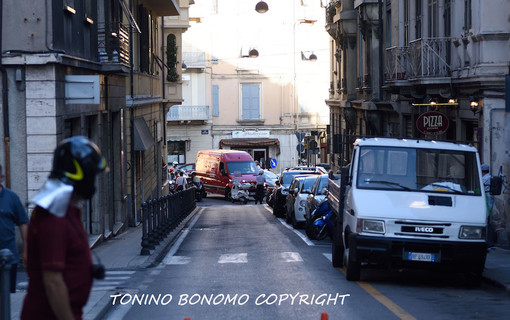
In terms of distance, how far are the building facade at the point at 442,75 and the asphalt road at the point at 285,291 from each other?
2.38 meters

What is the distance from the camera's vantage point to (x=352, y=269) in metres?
13.0

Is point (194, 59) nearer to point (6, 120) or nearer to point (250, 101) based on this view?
point (250, 101)

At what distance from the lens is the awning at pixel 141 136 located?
26047 millimetres

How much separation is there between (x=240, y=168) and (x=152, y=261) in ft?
102

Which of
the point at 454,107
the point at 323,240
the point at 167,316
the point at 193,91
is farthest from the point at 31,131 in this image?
the point at 193,91

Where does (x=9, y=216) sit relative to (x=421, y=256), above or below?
above

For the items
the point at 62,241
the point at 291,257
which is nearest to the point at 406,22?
the point at 291,257

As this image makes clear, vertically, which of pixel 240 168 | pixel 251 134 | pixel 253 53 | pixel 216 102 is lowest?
pixel 240 168

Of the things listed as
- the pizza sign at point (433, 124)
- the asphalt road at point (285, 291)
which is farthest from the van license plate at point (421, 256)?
the pizza sign at point (433, 124)

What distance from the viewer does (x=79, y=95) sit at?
53.6ft

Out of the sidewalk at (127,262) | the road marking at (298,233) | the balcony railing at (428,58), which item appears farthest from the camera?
the balcony railing at (428,58)

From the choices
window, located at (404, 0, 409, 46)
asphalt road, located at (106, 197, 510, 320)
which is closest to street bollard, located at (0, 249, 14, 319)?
asphalt road, located at (106, 197, 510, 320)

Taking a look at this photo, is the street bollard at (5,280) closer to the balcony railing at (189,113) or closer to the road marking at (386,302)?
the road marking at (386,302)

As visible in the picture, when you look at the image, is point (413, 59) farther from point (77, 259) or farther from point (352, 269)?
point (77, 259)
